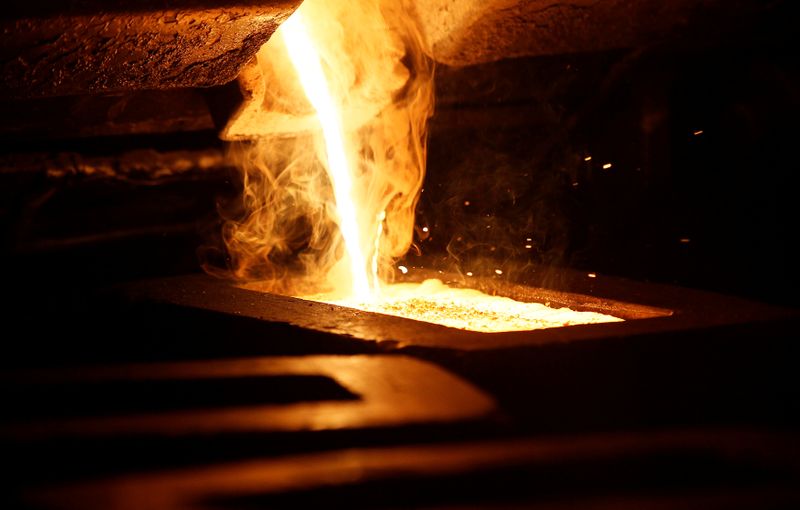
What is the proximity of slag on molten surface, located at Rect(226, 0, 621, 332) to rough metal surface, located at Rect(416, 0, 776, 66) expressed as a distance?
0.84 ft

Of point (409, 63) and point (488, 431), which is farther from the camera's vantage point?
point (409, 63)

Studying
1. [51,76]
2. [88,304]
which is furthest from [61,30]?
[88,304]

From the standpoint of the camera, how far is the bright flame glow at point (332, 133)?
3918 millimetres

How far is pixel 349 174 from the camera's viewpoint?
448cm

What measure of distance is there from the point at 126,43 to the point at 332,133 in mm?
1483

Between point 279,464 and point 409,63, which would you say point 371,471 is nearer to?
point 279,464

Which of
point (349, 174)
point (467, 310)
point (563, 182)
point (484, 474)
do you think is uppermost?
point (563, 182)

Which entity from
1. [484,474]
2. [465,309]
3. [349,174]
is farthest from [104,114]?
[484,474]

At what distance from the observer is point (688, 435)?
87.9 inches

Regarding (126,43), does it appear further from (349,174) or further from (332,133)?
(349,174)

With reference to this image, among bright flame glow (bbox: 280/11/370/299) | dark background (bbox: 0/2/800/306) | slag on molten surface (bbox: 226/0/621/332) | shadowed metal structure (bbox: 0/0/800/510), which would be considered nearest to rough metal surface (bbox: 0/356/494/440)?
shadowed metal structure (bbox: 0/0/800/510)

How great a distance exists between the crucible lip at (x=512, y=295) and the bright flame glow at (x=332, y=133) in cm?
87

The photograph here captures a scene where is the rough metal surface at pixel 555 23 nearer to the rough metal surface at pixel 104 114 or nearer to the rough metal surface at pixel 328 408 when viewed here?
the rough metal surface at pixel 104 114

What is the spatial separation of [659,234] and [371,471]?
395 centimetres
